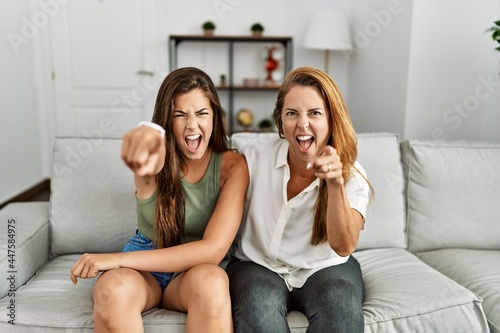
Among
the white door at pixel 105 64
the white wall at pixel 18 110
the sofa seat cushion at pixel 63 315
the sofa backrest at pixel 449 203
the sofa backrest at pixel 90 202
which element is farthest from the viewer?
the white door at pixel 105 64

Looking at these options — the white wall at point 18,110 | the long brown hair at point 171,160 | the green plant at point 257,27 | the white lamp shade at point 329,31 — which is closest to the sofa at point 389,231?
the long brown hair at point 171,160

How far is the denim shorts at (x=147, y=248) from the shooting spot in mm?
1502

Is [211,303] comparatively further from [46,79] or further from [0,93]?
[46,79]

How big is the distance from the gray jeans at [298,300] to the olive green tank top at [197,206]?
7.0 inches

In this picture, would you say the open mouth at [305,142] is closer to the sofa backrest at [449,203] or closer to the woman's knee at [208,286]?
the woman's knee at [208,286]

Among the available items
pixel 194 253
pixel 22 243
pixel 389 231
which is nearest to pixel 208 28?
pixel 389 231

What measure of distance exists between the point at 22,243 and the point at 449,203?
5.05 ft

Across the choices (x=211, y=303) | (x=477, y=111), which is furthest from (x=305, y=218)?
(x=477, y=111)

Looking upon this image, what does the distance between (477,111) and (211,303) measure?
209cm

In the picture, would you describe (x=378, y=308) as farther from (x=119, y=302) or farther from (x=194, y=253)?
(x=119, y=302)

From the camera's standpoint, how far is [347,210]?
133 cm

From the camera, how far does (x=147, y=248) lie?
61.4 inches

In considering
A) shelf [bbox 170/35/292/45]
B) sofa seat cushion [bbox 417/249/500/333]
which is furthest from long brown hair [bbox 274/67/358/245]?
shelf [bbox 170/35/292/45]

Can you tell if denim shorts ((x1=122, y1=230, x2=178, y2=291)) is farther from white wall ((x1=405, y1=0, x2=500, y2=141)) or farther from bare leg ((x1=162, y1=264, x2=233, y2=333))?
white wall ((x1=405, y1=0, x2=500, y2=141))
